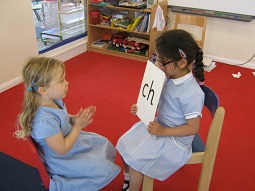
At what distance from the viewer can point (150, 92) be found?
1.22 metres

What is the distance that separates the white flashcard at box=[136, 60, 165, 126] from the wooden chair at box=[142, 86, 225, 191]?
247mm

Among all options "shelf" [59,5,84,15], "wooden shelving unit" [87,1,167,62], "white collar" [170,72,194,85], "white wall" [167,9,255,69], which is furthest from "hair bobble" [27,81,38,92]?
"white wall" [167,9,255,69]

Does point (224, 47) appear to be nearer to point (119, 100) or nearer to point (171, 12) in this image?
Result: point (171, 12)

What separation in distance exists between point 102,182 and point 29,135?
15.2 inches

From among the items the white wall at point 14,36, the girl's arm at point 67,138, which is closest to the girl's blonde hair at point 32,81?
the girl's arm at point 67,138

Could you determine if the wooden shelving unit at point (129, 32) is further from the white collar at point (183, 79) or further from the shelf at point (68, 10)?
the white collar at point (183, 79)

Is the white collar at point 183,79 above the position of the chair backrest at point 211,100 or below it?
above

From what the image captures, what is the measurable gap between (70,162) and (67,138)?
12 centimetres

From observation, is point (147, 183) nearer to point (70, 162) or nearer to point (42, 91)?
point (70, 162)

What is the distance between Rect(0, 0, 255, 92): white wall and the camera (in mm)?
2662

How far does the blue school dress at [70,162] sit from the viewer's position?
1.14 meters

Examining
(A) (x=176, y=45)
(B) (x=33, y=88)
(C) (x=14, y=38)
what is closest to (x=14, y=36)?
(C) (x=14, y=38)

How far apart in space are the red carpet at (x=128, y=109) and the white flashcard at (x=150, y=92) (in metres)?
0.63

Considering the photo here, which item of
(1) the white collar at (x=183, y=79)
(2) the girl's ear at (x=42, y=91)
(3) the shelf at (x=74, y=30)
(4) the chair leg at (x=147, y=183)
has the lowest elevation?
(4) the chair leg at (x=147, y=183)
